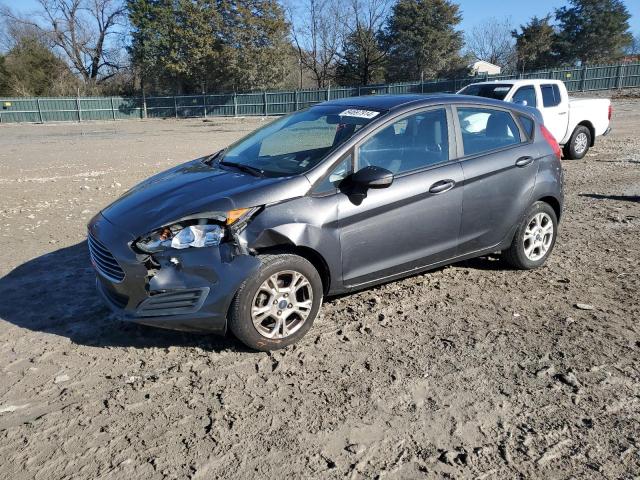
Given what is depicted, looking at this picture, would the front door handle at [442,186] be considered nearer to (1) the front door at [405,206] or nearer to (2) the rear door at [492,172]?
(1) the front door at [405,206]

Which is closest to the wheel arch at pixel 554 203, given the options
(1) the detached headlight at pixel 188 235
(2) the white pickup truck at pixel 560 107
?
(1) the detached headlight at pixel 188 235

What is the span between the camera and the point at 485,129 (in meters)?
4.96

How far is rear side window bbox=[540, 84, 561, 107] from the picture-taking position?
1145 centimetres

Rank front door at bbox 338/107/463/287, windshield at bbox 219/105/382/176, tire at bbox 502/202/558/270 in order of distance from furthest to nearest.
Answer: tire at bbox 502/202/558/270, windshield at bbox 219/105/382/176, front door at bbox 338/107/463/287

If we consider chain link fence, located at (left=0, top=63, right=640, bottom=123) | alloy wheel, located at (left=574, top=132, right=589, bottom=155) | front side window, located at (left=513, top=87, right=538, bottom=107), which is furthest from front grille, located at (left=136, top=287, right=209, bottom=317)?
chain link fence, located at (left=0, top=63, right=640, bottom=123)

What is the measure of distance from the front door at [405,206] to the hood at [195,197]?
1.67 feet

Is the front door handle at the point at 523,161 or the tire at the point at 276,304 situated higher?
the front door handle at the point at 523,161

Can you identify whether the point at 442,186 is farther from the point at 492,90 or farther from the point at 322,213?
the point at 492,90

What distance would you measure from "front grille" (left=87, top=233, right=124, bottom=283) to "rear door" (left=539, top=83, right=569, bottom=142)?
9.93m

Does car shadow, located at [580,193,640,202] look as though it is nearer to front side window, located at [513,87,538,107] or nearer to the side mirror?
front side window, located at [513,87,538,107]

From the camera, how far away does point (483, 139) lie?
16.0 ft

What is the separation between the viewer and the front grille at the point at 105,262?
3.68 meters

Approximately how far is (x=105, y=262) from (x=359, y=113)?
2.29 m

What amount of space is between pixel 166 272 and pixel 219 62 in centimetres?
4009
